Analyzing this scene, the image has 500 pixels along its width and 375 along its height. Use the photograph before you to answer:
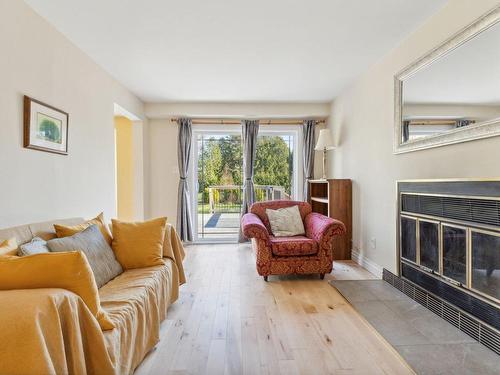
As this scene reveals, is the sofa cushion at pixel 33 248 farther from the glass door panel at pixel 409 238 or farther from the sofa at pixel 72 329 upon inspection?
the glass door panel at pixel 409 238

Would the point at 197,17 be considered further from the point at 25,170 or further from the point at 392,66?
the point at 392,66

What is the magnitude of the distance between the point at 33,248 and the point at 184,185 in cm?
332

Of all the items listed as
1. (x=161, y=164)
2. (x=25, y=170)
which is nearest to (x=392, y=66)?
(x=25, y=170)

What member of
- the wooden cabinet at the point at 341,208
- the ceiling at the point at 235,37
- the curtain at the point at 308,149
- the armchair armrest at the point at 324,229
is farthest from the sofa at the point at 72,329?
the curtain at the point at 308,149

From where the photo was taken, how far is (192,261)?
4.03 meters

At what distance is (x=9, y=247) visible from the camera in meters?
1.58

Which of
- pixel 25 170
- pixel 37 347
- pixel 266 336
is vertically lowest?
pixel 266 336

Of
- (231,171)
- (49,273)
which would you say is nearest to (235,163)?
(231,171)

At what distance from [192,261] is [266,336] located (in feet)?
7.15

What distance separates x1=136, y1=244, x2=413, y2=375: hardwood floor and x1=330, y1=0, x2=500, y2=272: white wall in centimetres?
74

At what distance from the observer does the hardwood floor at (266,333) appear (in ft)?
5.68

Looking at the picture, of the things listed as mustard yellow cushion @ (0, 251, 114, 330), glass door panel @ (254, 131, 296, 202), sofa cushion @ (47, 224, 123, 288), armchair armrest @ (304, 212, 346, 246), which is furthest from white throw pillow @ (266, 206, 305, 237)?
mustard yellow cushion @ (0, 251, 114, 330)

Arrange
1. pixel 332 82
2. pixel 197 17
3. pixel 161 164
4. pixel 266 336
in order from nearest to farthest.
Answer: pixel 266 336 → pixel 197 17 → pixel 332 82 → pixel 161 164

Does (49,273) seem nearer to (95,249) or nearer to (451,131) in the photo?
(95,249)
